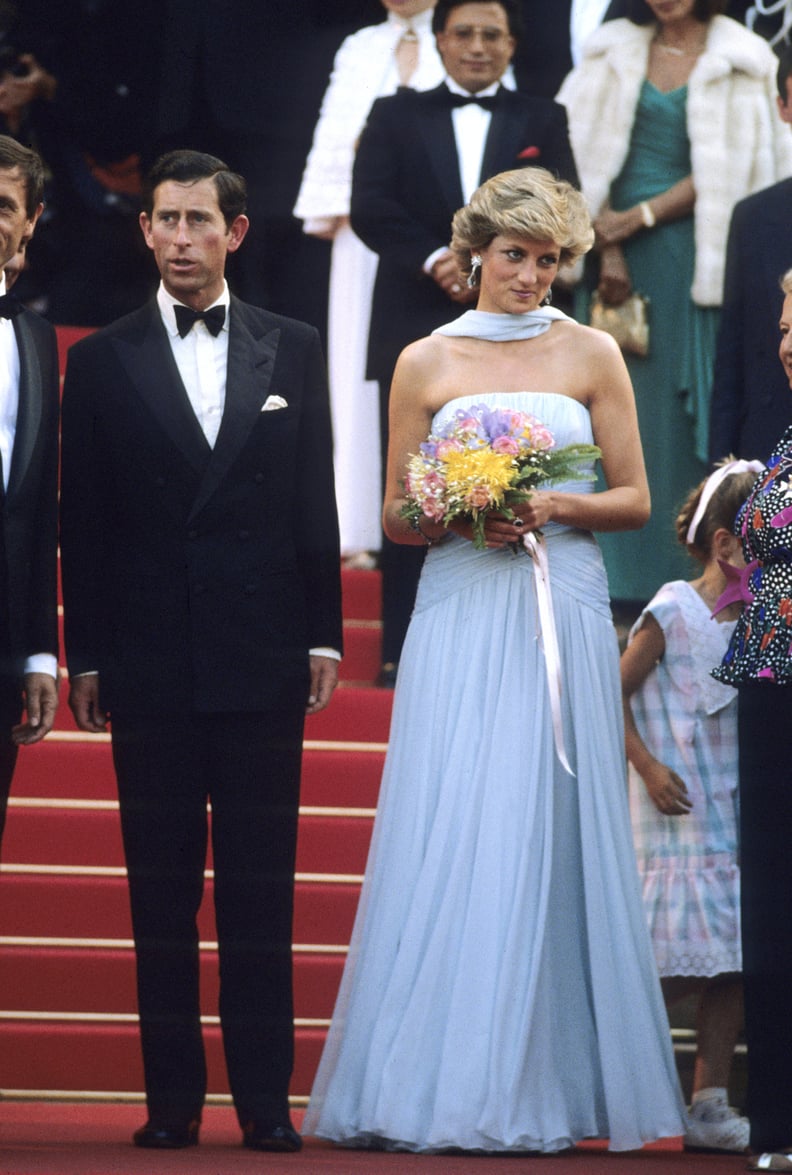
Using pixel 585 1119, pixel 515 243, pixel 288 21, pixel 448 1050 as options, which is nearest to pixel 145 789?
pixel 448 1050

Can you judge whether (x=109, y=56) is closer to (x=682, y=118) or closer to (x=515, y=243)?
(x=682, y=118)

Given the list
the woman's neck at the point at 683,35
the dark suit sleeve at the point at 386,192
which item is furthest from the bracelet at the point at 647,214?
the dark suit sleeve at the point at 386,192

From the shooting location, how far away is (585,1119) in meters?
4.67

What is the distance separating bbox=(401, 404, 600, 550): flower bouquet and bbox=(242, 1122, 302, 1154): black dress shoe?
135cm

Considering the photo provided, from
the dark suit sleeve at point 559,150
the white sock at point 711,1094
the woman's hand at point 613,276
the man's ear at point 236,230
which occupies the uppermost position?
the dark suit sleeve at point 559,150

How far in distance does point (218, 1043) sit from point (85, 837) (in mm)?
887

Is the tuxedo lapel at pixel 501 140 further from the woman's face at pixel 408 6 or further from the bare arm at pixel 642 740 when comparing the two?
the bare arm at pixel 642 740

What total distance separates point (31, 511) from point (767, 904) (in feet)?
5.90

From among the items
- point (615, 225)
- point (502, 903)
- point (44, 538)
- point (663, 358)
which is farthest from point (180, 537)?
point (663, 358)

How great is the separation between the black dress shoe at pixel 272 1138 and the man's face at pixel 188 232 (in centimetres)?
187

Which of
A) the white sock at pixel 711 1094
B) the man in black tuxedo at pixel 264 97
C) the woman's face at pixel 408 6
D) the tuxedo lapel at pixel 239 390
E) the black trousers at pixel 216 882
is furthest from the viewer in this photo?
the man in black tuxedo at pixel 264 97

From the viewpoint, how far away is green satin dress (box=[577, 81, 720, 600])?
335 inches

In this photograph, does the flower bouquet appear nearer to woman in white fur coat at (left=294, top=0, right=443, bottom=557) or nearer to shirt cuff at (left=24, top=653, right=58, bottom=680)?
shirt cuff at (left=24, top=653, right=58, bottom=680)

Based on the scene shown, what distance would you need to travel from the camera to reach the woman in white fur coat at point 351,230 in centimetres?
881
